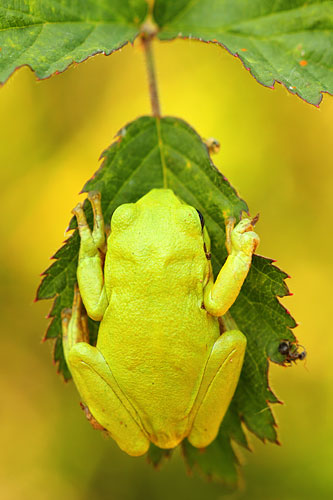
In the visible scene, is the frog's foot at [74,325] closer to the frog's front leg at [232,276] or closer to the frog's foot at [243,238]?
the frog's front leg at [232,276]

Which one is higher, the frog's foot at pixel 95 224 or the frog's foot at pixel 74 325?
the frog's foot at pixel 95 224

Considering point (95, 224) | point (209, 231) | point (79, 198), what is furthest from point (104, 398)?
point (79, 198)

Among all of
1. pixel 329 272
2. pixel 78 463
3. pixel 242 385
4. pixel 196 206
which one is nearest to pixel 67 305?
pixel 196 206

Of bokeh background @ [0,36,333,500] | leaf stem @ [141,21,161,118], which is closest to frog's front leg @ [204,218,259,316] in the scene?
leaf stem @ [141,21,161,118]

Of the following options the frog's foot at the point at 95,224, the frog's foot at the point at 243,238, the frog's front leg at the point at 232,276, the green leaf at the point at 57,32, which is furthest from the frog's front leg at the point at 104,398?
the green leaf at the point at 57,32

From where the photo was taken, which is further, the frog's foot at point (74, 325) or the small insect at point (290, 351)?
the frog's foot at point (74, 325)

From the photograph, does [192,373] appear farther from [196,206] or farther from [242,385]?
[196,206]

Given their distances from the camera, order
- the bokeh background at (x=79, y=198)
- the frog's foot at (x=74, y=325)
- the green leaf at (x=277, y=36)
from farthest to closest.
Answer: the bokeh background at (x=79, y=198)
the frog's foot at (x=74, y=325)
the green leaf at (x=277, y=36)
